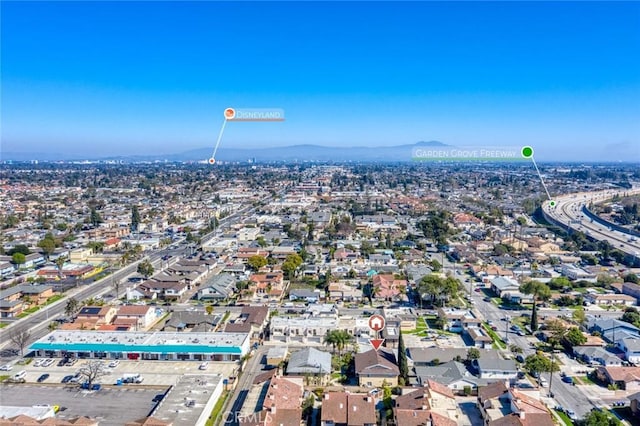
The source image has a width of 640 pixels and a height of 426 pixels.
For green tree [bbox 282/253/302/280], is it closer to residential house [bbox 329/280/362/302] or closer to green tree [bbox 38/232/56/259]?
residential house [bbox 329/280/362/302]

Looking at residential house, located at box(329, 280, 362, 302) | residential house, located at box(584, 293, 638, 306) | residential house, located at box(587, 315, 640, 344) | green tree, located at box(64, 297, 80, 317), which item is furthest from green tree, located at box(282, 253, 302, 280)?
residential house, located at box(584, 293, 638, 306)

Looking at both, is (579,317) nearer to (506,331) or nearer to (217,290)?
(506,331)

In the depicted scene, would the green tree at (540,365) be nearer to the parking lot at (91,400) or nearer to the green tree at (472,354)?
the green tree at (472,354)

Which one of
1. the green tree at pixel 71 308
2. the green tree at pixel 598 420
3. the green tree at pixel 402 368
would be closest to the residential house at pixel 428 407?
the green tree at pixel 402 368

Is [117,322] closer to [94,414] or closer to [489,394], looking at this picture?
[94,414]

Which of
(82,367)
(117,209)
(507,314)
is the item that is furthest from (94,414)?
(117,209)

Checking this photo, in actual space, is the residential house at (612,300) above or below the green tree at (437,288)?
below
